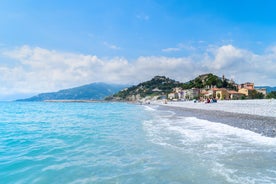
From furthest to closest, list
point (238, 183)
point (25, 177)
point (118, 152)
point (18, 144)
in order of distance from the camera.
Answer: point (18, 144) → point (118, 152) → point (25, 177) → point (238, 183)

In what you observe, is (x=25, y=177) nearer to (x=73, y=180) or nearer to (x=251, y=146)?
(x=73, y=180)

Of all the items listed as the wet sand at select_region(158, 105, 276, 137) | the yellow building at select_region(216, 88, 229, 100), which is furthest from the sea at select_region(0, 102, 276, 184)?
the yellow building at select_region(216, 88, 229, 100)

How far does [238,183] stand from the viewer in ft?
15.6

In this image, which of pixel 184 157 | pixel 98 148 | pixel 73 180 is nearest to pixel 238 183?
pixel 184 157

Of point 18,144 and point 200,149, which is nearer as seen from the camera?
point 200,149

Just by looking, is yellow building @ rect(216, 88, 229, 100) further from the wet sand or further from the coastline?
the wet sand

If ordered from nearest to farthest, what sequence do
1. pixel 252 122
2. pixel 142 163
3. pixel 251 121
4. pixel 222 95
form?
1. pixel 142 163
2. pixel 252 122
3. pixel 251 121
4. pixel 222 95

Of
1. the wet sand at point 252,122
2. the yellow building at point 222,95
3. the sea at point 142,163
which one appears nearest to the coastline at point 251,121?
the wet sand at point 252,122

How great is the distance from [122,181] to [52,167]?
8.14 feet

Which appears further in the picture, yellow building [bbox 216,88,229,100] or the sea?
yellow building [bbox 216,88,229,100]

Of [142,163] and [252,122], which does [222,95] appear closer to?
[252,122]

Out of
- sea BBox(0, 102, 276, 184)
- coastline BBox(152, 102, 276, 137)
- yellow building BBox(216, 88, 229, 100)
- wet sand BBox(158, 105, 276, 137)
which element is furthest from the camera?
yellow building BBox(216, 88, 229, 100)

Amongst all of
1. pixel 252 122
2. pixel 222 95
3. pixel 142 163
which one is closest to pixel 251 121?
pixel 252 122

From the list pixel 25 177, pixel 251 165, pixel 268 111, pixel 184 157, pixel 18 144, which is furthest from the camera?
pixel 268 111
